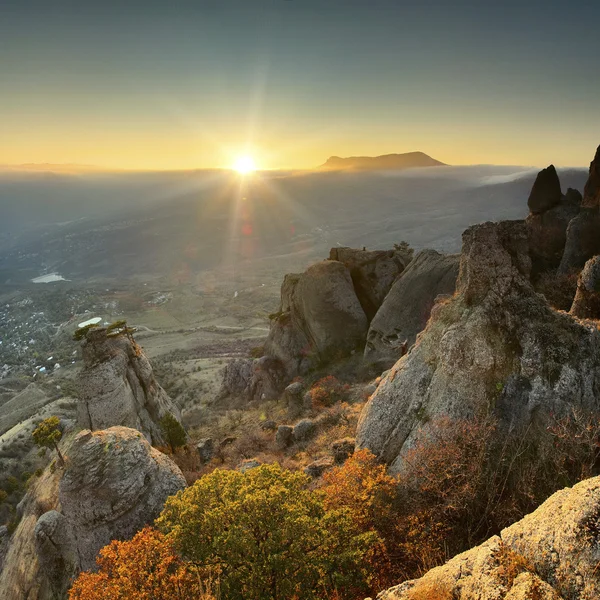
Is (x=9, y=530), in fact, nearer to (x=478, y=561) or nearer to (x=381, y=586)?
(x=381, y=586)

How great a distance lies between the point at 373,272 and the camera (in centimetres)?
5291

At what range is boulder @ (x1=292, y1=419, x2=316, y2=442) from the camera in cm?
3234

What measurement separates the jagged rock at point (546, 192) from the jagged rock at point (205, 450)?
149ft

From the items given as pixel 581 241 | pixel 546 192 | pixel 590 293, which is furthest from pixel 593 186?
pixel 590 293

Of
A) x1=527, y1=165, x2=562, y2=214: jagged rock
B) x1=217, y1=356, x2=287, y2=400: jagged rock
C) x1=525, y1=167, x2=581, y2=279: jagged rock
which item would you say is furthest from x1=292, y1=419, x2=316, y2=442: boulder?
x1=527, y1=165, x2=562, y2=214: jagged rock

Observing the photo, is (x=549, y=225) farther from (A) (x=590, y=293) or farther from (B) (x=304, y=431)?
(B) (x=304, y=431)

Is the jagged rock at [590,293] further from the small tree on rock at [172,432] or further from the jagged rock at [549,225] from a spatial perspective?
the small tree on rock at [172,432]

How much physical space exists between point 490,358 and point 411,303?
1013 inches

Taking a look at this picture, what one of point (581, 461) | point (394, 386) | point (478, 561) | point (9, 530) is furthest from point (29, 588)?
point (581, 461)

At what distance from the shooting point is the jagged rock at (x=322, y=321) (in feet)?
165

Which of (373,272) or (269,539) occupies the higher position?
(373,272)

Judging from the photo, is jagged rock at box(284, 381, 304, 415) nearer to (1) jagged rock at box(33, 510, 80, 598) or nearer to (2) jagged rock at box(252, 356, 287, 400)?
A: (2) jagged rock at box(252, 356, 287, 400)

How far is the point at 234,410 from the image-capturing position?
5344 cm

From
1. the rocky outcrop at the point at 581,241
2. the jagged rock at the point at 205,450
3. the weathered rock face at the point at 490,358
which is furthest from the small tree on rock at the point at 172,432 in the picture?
the rocky outcrop at the point at 581,241
